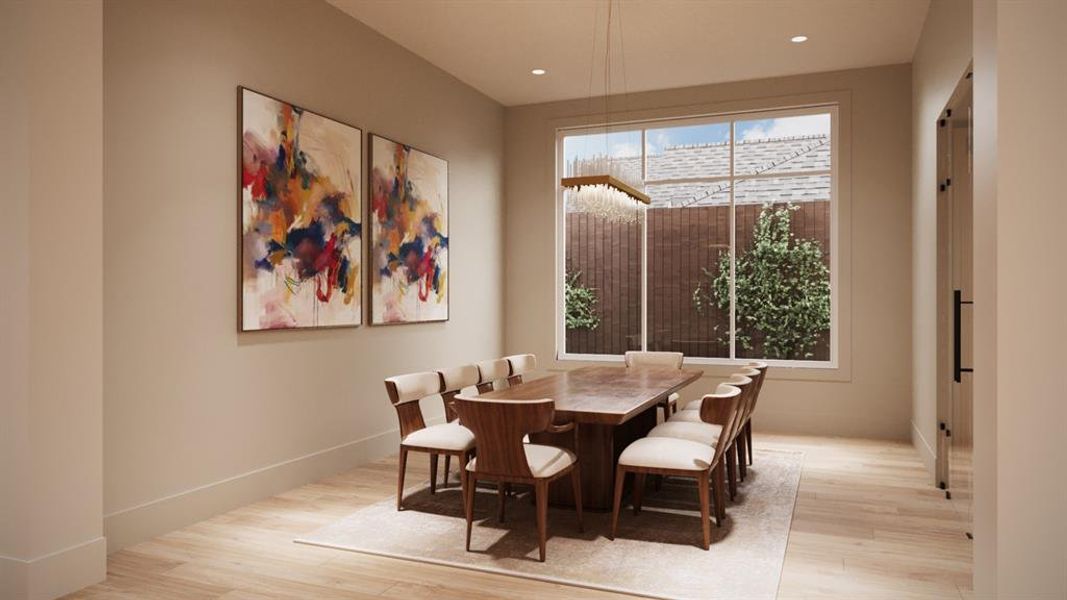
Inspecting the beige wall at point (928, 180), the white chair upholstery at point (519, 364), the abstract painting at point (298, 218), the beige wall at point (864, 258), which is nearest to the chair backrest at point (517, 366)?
the white chair upholstery at point (519, 364)

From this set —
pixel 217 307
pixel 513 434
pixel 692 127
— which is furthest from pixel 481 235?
pixel 513 434

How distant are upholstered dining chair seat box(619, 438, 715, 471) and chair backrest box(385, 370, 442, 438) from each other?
1.36 metres

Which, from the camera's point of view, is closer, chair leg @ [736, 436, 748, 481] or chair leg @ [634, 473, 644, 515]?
chair leg @ [634, 473, 644, 515]

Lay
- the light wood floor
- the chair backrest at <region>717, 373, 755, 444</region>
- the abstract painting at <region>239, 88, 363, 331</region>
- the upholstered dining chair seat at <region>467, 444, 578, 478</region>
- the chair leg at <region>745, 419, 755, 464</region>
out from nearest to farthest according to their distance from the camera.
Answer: the light wood floor < the upholstered dining chair seat at <region>467, 444, 578, 478</region> < the chair backrest at <region>717, 373, 755, 444</region> < the abstract painting at <region>239, 88, 363, 331</region> < the chair leg at <region>745, 419, 755, 464</region>

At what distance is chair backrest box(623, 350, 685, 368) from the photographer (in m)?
6.52

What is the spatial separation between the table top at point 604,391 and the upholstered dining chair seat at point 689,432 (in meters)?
0.19

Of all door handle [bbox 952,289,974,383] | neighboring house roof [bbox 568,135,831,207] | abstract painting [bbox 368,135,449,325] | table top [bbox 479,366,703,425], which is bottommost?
table top [bbox 479,366,703,425]

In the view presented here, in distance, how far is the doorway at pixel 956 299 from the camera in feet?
14.2

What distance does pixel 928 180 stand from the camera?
18.4ft

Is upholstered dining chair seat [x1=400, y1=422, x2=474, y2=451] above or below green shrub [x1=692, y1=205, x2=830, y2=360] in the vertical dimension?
below

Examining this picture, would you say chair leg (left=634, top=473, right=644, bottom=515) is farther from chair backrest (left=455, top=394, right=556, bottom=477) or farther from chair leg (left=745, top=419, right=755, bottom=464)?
chair leg (left=745, top=419, right=755, bottom=464)

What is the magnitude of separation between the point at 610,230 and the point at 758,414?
248cm
